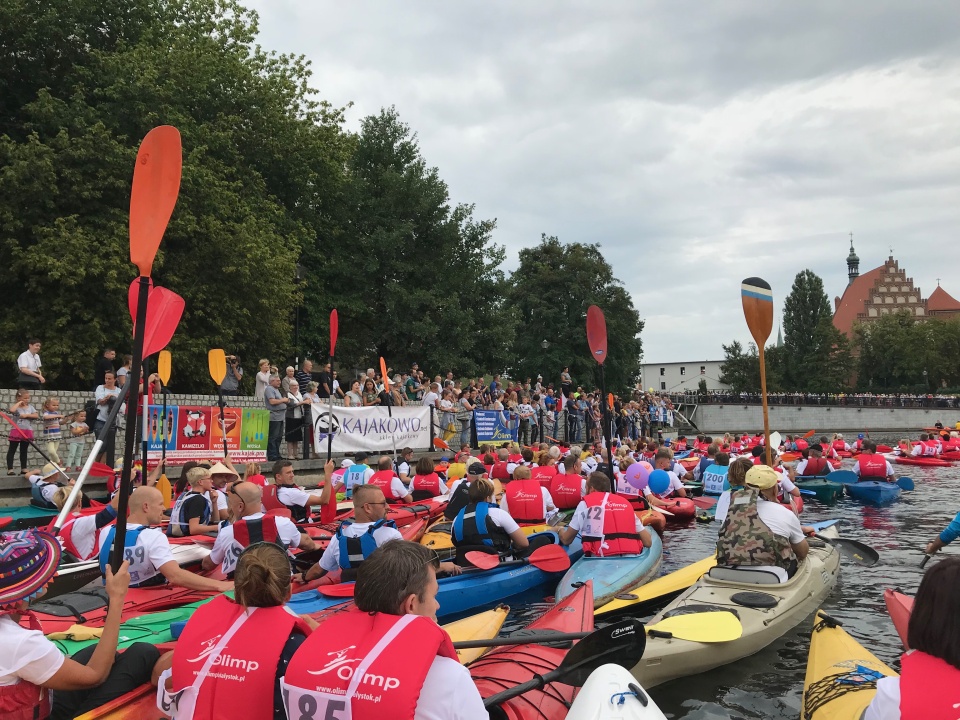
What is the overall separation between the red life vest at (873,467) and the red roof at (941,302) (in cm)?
8902

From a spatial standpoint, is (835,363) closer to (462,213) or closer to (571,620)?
(462,213)

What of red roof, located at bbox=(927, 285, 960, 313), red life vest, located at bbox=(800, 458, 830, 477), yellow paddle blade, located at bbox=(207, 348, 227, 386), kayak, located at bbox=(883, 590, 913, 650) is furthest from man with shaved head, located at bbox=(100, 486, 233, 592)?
red roof, located at bbox=(927, 285, 960, 313)

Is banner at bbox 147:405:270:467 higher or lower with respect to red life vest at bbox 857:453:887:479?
higher

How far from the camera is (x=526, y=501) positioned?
10.1m

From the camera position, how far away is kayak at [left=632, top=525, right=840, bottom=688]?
564 centimetres

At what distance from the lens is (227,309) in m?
21.5

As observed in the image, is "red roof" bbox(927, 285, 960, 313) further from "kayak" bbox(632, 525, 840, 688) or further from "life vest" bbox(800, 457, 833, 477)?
"kayak" bbox(632, 525, 840, 688)

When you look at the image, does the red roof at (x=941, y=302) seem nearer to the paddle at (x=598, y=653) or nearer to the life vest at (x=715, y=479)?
the life vest at (x=715, y=479)

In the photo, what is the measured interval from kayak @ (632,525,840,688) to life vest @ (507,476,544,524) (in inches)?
137

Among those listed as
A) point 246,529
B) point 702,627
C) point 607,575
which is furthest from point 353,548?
point 702,627

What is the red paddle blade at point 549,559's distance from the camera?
8.18m

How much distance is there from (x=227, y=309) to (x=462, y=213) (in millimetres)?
13202

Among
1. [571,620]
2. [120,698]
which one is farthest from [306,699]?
[571,620]

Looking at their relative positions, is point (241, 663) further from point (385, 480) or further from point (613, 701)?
point (385, 480)
